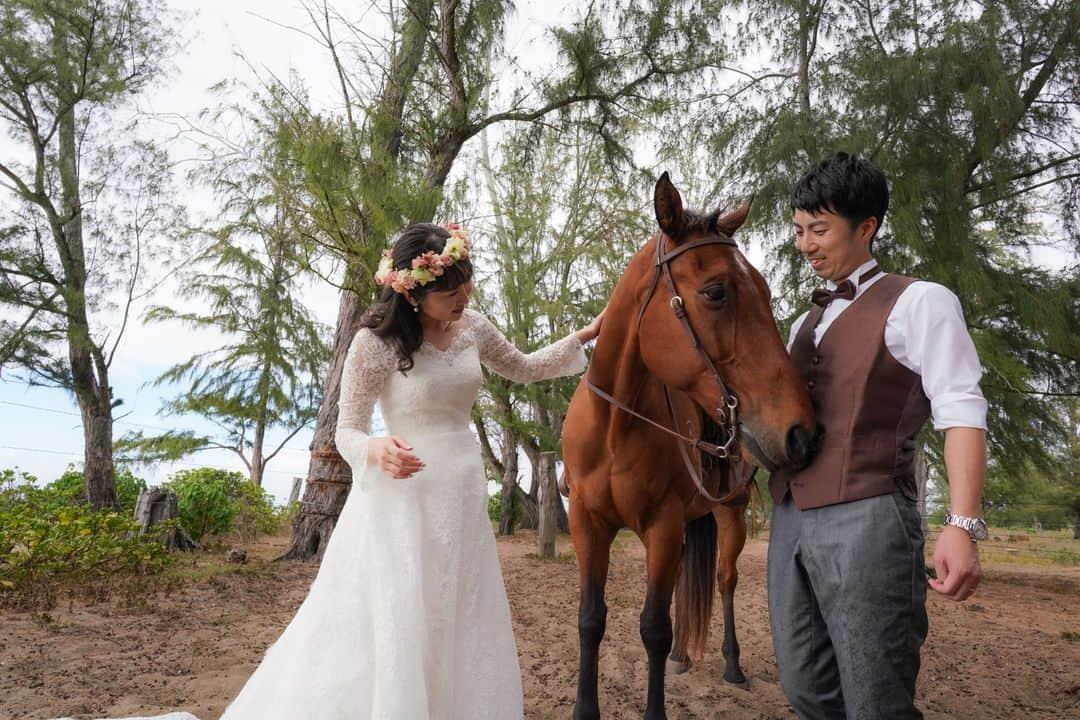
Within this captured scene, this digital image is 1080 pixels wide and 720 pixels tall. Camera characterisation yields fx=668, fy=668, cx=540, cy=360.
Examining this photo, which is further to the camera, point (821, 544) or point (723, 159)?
point (723, 159)

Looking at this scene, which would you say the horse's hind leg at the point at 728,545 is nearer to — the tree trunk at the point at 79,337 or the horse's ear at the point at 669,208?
the horse's ear at the point at 669,208

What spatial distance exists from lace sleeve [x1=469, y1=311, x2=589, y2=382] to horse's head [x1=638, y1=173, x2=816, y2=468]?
0.66 meters

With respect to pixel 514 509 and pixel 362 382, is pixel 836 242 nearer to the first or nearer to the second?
pixel 362 382

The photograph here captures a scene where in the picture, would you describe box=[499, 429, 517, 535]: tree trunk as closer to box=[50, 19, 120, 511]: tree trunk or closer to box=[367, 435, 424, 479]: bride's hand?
box=[50, 19, 120, 511]: tree trunk

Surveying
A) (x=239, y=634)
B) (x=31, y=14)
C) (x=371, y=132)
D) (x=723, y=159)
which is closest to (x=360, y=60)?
(x=371, y=132)

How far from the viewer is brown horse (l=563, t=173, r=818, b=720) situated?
168 cm

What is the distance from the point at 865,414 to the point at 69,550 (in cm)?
548

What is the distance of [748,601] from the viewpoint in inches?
240

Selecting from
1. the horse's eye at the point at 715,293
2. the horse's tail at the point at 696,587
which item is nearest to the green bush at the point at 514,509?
the horse's tail at the point at 696,587

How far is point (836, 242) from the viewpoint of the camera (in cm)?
165

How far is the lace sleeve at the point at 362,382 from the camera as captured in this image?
2205mm

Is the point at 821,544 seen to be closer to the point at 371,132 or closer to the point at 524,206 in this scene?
the point at 371,132

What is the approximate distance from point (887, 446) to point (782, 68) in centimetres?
752

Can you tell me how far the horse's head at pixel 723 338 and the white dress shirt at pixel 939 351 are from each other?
0.78ft
